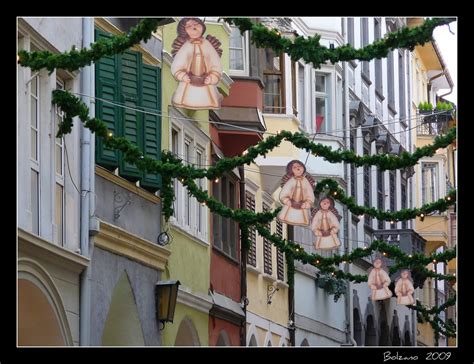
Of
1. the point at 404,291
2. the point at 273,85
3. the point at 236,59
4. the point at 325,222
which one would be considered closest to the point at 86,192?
the point at 325,222

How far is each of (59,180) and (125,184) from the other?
2.74 meters

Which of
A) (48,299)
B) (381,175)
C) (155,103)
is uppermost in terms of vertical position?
(381,175)

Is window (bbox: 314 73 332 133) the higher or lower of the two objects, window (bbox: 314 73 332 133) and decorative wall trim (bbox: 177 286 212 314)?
the higher

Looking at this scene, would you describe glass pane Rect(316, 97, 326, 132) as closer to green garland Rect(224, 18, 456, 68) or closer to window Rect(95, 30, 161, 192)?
window Rect(95, 30, 161, 192)

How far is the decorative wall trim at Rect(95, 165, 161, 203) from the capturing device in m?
24.7

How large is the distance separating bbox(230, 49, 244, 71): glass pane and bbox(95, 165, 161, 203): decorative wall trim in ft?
23.3

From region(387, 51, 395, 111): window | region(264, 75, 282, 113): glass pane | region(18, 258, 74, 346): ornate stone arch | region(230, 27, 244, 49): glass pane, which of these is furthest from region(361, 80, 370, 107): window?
region(18, 258, 74, 346): ornate stone arch

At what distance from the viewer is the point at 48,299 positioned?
2220 cm

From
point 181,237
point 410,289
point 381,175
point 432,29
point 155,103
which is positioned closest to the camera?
point 432,29

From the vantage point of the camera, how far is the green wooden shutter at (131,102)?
2544 cm

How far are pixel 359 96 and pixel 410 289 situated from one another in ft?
39.8

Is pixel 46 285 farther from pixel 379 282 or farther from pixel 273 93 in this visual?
pixel 273 93

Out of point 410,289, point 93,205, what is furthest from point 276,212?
point 410,289
